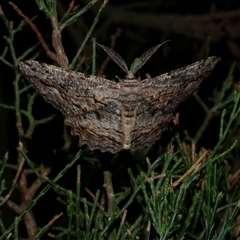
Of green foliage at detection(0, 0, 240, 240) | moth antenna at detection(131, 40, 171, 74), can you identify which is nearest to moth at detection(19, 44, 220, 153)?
moth antenna at detection(131, 40, 171, 74)

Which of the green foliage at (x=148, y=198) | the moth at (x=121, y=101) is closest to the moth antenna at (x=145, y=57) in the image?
the moth at (x=121, y=101)

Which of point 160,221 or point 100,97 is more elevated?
point 100,97

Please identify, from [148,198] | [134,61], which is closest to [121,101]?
[134,61]

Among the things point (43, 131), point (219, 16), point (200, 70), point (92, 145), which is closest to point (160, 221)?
point (92, 145)

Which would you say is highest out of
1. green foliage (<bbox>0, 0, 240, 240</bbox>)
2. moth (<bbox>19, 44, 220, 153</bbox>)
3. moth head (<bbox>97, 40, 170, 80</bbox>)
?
moth head (<bbox>97, 40, 170, 80</bbox>)

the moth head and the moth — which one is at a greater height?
the moth head

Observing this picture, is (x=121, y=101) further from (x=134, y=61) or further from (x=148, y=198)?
(x=148, y=198)

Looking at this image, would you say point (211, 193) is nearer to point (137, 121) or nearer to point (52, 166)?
point (137, 121)

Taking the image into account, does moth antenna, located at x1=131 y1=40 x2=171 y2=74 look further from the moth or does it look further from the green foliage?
the green foliage

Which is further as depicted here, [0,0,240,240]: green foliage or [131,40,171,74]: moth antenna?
[131,40,171,74]: moth antenna
